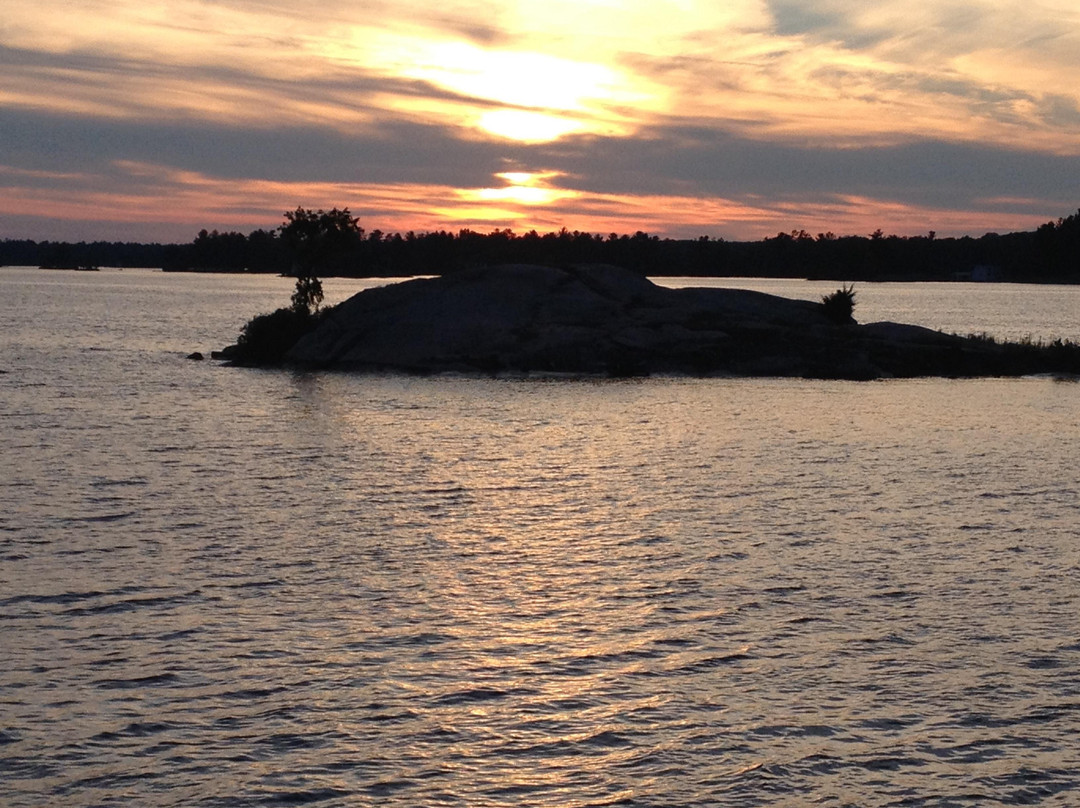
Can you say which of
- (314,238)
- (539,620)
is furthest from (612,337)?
(539,620)

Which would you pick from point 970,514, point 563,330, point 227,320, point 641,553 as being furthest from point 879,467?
point 227,320

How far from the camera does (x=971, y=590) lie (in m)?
18.8

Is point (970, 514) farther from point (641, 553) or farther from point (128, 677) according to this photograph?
point (128, 677)

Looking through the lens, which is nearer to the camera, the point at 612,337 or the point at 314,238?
the point at 612,337

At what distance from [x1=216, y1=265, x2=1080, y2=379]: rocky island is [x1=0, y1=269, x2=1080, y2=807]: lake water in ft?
76.8

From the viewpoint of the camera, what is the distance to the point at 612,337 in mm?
62344

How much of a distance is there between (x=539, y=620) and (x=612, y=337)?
150 feet

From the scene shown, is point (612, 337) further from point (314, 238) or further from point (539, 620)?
point (539, 620)

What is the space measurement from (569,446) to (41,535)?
17.2 m

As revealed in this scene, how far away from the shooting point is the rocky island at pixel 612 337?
61219 millimetres

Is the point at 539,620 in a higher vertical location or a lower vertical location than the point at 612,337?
lower

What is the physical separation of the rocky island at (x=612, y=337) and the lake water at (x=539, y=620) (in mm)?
23395

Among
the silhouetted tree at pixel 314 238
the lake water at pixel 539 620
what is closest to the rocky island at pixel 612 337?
the silhouetted tree at pixel 314 238

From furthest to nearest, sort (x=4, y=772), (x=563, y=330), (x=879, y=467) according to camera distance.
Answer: (x=563, y=330), (x=879, y=467), (x=4, y=772)
